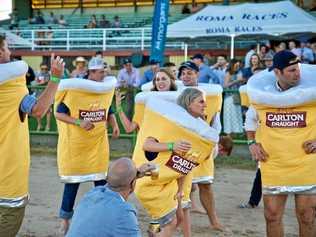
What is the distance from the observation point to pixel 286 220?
24.6 ft

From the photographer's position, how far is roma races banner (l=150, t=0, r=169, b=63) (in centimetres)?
1509

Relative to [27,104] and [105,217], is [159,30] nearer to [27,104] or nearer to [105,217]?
[27,104]

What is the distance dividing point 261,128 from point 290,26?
12859 mm

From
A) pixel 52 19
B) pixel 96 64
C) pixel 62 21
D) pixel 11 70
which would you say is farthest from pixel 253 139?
pixel 52 19

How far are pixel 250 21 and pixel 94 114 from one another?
12.7 metres

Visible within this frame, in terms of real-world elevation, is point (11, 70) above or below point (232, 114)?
above

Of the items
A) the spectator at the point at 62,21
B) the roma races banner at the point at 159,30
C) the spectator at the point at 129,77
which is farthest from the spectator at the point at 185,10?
the spectator at the point at 129,77

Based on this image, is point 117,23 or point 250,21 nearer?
point 250,21

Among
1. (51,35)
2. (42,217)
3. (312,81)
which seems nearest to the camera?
(312,81)

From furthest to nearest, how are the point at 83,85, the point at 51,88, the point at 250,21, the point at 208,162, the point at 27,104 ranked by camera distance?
the point at 250,21 < the point at 208,162 < the point at 83,85 < the point at 27,104 < the point at 51,88

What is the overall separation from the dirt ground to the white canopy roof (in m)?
8.01

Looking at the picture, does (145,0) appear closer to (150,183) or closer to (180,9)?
(180,9)

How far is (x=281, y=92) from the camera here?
5.29m

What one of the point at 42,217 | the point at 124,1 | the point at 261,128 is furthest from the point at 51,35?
the point at 261,128
